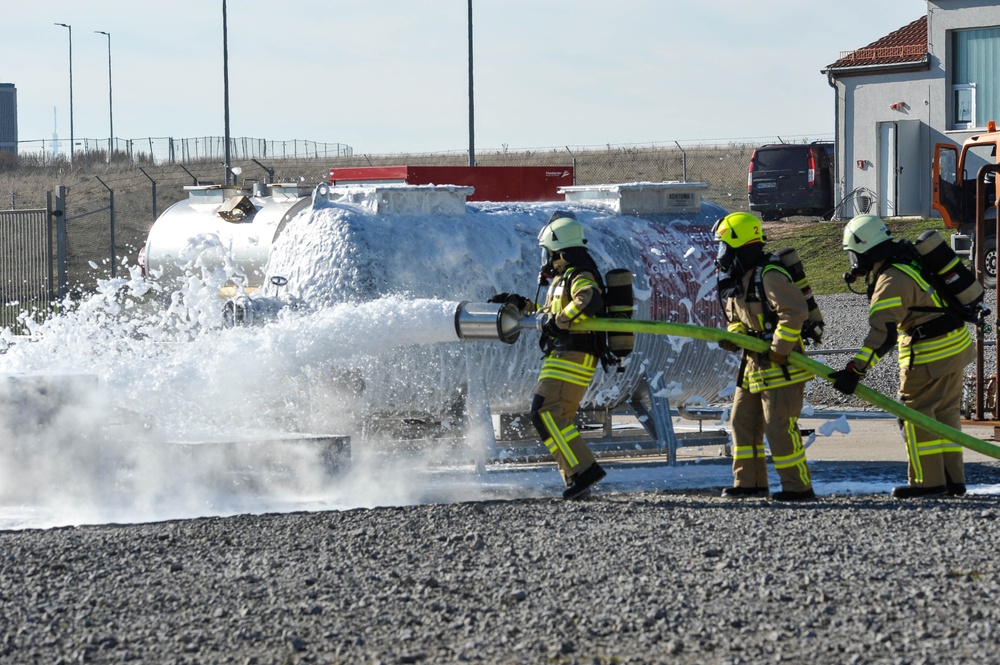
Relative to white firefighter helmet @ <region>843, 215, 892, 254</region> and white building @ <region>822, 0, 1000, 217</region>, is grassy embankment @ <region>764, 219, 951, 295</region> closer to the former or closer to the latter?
white building @ <region>822, 0, 1000, 217</region>

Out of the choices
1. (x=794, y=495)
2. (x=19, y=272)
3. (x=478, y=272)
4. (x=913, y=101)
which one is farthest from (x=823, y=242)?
(x=794, y=495)

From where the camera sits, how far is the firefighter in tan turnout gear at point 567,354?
8562 millimetres

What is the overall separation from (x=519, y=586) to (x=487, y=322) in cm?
262

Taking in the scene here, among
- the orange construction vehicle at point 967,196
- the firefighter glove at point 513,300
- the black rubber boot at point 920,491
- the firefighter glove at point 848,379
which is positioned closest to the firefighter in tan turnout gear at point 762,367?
the firefighter glove at point 848,379

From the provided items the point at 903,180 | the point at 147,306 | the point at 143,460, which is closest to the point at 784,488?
the point at 143,460

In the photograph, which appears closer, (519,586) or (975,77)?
(519,586)

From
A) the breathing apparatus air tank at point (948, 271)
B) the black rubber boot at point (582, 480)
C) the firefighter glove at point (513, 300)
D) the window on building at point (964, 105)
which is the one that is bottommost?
the black rubber boot at point (582, 480)

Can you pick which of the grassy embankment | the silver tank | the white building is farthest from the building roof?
the silver tank

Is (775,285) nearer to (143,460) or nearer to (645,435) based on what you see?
(645,435)

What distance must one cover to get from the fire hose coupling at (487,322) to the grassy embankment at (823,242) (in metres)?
17.9

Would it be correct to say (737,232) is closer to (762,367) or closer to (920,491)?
(762,367)

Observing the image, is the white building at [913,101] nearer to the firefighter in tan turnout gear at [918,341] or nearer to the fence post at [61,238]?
the fence post at [61,238]

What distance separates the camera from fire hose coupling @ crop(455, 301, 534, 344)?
340 inches

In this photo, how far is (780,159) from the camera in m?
33.5
